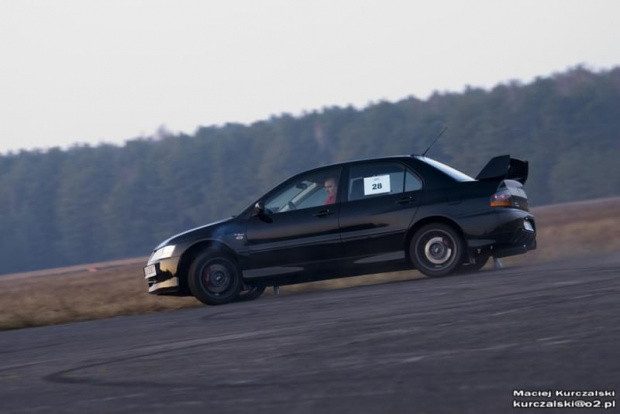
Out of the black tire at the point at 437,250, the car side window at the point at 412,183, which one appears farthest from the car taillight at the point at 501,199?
the car side window at the point at 412,183

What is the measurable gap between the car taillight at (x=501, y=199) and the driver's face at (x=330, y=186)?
6.14ft

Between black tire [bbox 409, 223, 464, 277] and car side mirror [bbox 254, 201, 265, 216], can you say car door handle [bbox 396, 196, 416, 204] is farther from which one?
car side mirror [bbox 254, 201, 265, 216]

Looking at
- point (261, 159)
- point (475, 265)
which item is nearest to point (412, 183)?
point (475, 265)

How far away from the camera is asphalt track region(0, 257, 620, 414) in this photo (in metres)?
5.55

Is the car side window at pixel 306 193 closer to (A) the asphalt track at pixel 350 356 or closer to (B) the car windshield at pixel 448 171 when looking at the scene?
(B) the car windshield at pixel 448 171

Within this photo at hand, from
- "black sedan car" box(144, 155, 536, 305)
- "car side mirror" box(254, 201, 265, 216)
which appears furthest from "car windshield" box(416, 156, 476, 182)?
"car side mirror" box(254, 201, 265, 216)

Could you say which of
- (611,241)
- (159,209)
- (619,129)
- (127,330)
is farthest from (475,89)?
(127,330)

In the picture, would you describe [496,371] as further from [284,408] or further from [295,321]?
[295,321]

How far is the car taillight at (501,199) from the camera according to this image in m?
12.3

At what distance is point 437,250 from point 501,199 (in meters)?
0.95

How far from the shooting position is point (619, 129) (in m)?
103

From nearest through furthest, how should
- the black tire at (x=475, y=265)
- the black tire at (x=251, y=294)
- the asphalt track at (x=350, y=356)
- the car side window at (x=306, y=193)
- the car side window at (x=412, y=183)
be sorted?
the asphalt track at (x=350, y=356) < the car side window at (x=412, y=183) < the car side window at (x=306, y=193) < the black tire at (x=475, y=265) < the black tire at (x=251, y=294)

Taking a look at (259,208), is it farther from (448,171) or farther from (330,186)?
(448,171)

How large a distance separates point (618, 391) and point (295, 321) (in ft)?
14.3
